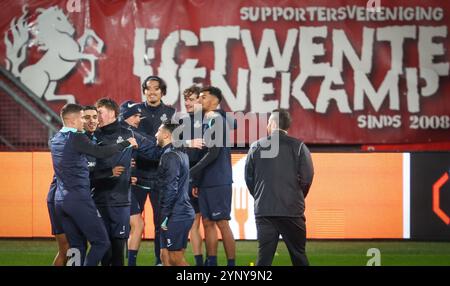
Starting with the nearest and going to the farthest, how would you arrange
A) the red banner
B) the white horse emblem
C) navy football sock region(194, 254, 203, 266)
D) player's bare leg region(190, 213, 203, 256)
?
1. navy football sock region(194, 254, 203, 266)
2. player's bare leg region(190, 213, 203, 256)
3. the red banner
4. the white horse emblem

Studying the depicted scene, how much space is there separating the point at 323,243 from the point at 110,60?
14.5 feet

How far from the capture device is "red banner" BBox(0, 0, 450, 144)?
48.2ft

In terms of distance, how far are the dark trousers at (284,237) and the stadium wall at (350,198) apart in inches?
160

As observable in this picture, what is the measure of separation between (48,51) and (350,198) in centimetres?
511

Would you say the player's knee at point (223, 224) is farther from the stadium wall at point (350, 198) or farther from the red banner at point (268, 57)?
the red banner at point (268, 57)

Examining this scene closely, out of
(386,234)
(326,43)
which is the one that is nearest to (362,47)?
(326,43)

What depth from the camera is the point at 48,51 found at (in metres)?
14.9

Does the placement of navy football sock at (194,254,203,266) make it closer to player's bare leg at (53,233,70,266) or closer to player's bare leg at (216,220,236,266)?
player's bare leg at (216,220,236,266)

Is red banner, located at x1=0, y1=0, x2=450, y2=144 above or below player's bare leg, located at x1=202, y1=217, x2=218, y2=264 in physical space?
above

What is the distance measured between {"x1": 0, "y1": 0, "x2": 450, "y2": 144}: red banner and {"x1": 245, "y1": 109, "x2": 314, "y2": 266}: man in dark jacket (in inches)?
220

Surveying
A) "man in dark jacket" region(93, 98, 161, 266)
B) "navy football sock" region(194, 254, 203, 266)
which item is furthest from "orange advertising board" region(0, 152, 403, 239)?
"man in dark jacket" region(93, 98, 161, 266)
